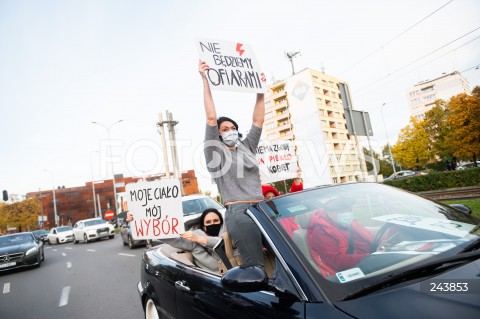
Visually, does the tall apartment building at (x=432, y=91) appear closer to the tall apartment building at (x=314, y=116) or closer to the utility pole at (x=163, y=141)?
the tall apartment building at (x=314, y=116)

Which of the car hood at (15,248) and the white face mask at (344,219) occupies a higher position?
the white face mask at (344,219)

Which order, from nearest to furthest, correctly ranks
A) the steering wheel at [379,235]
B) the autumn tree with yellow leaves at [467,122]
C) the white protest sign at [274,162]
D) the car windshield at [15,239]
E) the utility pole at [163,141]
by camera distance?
the steering wheel at [379,235], the white protest sign at [274,162], the car windshield at [15,239], the utility pole at [163,141], the autumn tree with yellow leaves at [467,122]

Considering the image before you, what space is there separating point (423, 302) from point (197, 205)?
9.03 m

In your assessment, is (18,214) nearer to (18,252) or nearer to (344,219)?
(18,252)

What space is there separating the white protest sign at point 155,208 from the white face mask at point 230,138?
96 cm

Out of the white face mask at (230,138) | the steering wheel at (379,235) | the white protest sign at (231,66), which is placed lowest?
the steering wheel at (379,235)

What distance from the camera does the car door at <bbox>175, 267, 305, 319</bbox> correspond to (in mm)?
1596

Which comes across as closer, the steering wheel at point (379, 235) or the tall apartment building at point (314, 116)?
the steering wheel at point (379, 235)

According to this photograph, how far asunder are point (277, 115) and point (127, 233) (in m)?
62.3

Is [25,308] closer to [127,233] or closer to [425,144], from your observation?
[127,233]

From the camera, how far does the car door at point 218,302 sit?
1.60 meters

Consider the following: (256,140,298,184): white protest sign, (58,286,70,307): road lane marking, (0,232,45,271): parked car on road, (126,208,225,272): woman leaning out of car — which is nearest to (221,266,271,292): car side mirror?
(126,208,225,272): woman leaning out of car

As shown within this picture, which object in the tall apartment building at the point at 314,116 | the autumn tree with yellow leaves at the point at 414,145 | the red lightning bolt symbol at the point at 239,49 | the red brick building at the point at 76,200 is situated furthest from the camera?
the red brick building at the point at 76,200

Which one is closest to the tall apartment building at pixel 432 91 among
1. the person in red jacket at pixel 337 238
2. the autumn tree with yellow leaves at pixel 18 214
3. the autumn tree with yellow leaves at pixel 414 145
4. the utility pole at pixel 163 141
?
the autumn tree with yellow leaves at pixel 414 145
